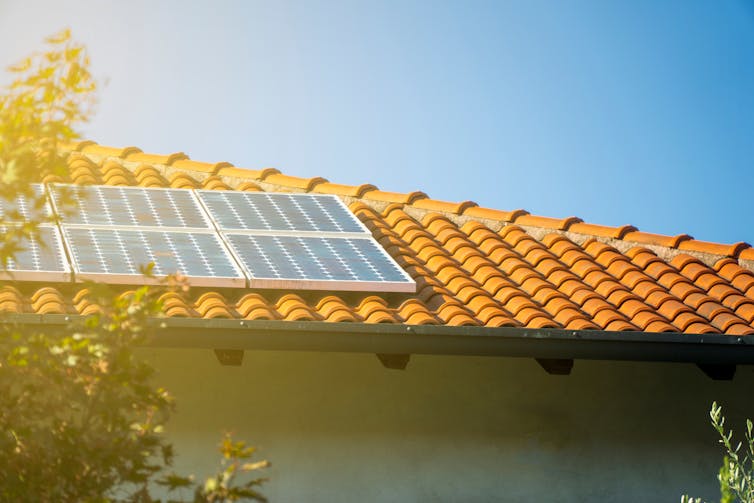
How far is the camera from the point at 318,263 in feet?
30.2

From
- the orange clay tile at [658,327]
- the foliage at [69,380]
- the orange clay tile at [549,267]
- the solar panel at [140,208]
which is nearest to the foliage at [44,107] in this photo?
the foliage at [69,380]

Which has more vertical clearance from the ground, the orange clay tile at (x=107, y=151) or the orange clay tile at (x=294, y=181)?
the orange clay tile at (x=107, y=151)

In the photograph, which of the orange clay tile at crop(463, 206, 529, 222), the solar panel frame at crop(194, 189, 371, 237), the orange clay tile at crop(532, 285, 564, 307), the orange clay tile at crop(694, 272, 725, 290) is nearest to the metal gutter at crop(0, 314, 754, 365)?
the orange clay tile at crop(532, 285, 564, 307)

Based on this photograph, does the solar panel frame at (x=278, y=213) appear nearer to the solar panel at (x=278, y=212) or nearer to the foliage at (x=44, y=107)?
the solar panel at (x=278, y=212)

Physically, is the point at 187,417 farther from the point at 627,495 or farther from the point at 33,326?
the point at 627,495

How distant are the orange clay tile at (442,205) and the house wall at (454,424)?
9.83 feet

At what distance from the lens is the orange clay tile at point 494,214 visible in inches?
452

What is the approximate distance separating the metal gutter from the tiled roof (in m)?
0.19

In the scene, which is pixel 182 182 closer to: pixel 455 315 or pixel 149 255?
pixel 149 255

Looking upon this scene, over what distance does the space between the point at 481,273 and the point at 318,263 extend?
1.57m

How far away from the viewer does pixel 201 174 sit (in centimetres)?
1206

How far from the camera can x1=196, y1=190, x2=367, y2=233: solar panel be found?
10055mm

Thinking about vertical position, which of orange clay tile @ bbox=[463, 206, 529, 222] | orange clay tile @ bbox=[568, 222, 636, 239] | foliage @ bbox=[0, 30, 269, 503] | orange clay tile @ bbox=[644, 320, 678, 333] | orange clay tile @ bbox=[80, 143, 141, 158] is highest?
orange clay tile @ bbox=[80, 143, 141, 158]

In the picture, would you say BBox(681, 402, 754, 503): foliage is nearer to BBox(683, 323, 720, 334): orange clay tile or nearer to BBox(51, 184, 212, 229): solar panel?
BBox(683, 323, 720, 334): orange clay tile
